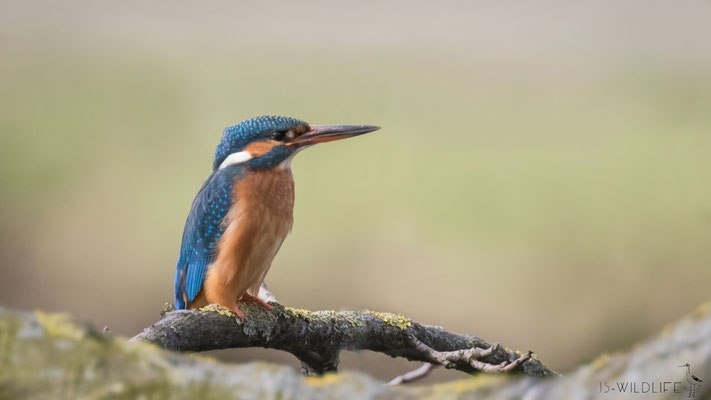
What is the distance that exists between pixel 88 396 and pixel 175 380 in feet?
0.21

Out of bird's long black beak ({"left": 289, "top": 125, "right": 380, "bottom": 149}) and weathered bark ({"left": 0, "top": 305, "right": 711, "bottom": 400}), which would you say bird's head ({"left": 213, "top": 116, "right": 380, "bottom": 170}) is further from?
weathered bark ({"left": 0, "top": 305, "right": 711, "bottom": 400})

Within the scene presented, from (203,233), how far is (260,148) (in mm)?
262

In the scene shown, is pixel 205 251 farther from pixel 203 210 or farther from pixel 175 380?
pixel 175 380

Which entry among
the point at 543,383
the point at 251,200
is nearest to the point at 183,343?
the point at 251,200

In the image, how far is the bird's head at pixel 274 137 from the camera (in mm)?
1865

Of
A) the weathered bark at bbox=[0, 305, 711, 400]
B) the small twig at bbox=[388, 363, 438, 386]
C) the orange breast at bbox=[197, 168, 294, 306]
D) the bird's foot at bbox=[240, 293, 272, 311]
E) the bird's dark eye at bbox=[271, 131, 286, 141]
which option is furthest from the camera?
the bird's dark eye at bbox=[271, 131, 286, 141]

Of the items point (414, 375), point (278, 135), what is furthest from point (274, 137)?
point (414, 375)

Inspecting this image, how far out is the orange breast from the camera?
1.76m

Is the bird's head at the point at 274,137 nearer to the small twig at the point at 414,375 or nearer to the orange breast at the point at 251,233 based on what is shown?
the orange breast at the point at 251,233

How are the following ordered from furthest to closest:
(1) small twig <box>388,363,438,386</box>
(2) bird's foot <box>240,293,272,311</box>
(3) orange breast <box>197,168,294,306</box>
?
(3) orange breast <box>197,168,294,306</box>
(2) bird's foot <box>240,293,272,311</box>
(1) small twig <box>388,363,438,386</box>

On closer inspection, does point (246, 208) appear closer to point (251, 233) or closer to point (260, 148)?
point (251, 233)

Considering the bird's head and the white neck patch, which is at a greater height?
the bird's head

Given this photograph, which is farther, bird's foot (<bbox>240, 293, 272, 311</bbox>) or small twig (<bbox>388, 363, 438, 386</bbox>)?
bird's foot (<bbox>240, 293, 272, 311</bbox>)

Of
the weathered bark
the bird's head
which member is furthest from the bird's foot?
the weathered bark
